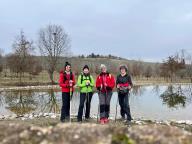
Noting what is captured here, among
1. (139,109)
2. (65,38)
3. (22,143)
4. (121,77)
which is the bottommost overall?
(139,109)

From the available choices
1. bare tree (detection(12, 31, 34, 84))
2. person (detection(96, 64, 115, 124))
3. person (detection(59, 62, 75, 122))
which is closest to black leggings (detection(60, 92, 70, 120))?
person (detection(59, 62, 75, 122))

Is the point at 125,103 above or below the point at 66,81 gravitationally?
below

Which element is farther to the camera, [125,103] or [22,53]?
[22,53]

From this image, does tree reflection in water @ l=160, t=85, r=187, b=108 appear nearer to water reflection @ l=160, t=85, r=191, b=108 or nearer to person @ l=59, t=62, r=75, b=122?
water reflection @ l=160, t=85, r=191, b=108

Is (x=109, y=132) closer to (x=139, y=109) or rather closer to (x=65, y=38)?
(x=139, y=109)

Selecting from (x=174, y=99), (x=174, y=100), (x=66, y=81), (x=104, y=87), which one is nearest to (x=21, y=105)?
(x=174, y=100)

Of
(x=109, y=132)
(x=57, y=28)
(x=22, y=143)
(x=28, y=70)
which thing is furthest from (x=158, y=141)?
(x=57, y=28)

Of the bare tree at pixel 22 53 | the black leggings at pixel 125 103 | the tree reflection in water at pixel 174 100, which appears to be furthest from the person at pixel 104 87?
the bare tree at pixel 22 53

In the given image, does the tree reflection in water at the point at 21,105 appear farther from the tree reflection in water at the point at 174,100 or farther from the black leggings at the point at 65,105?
the tree reflection in water at the point at 174,100

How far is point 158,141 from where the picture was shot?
4590 millimetres

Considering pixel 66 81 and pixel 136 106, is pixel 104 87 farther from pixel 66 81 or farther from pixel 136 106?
pixel 136 106

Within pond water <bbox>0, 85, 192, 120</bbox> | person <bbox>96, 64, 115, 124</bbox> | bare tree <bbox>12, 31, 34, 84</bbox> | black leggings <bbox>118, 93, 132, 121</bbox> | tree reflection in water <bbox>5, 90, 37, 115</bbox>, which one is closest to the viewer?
Answer: person <bbox>96, 64, 115, 124</bbox>

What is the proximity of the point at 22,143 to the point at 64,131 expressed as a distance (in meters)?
0.60

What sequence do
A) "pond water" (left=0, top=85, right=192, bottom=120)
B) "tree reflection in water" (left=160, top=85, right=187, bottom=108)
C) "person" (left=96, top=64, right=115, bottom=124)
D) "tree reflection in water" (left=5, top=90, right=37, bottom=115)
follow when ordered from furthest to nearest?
"tree reflection in water" (left=160, top=85, right=187, bottom=108)
"tree reflection in water" (left=5, top=90, right=37, bottom=115)
"pond water" (left=0, top=85, right=192, bottom=120)
"person" (left=96, top=64, right=115, bottom=124)
